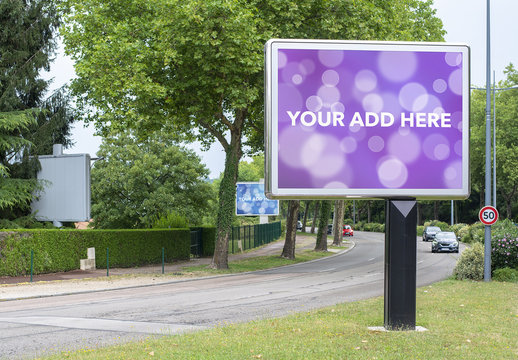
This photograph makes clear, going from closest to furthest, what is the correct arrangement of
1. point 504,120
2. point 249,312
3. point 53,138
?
1. point 249,312
2. point 53,138
3. point 504,120

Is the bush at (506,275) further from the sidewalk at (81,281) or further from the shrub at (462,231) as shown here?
the shrub at (462,231)

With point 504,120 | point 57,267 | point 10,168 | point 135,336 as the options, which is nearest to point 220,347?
point 135,336

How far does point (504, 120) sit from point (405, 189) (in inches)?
2484

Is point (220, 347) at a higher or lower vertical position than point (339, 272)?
higher

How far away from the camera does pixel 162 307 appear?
16531 mm

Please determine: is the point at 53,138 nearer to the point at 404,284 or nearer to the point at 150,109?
the point at 150,109

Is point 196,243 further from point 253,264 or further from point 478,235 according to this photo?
point 478,235

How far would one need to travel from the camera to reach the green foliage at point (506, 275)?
71.7 ft

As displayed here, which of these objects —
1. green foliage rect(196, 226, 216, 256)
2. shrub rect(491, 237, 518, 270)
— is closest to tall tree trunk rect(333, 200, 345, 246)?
green foliage rect(196, 226, 216, 256)

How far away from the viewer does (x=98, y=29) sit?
92.9ft

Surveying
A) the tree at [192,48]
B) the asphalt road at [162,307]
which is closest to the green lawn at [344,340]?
the asphalt road at [162,307]

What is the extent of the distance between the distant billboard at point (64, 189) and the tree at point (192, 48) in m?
3.53

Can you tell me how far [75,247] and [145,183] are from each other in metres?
24.2

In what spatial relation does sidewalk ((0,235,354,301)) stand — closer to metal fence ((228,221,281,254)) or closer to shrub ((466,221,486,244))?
shrub ((466,221,486,244))
